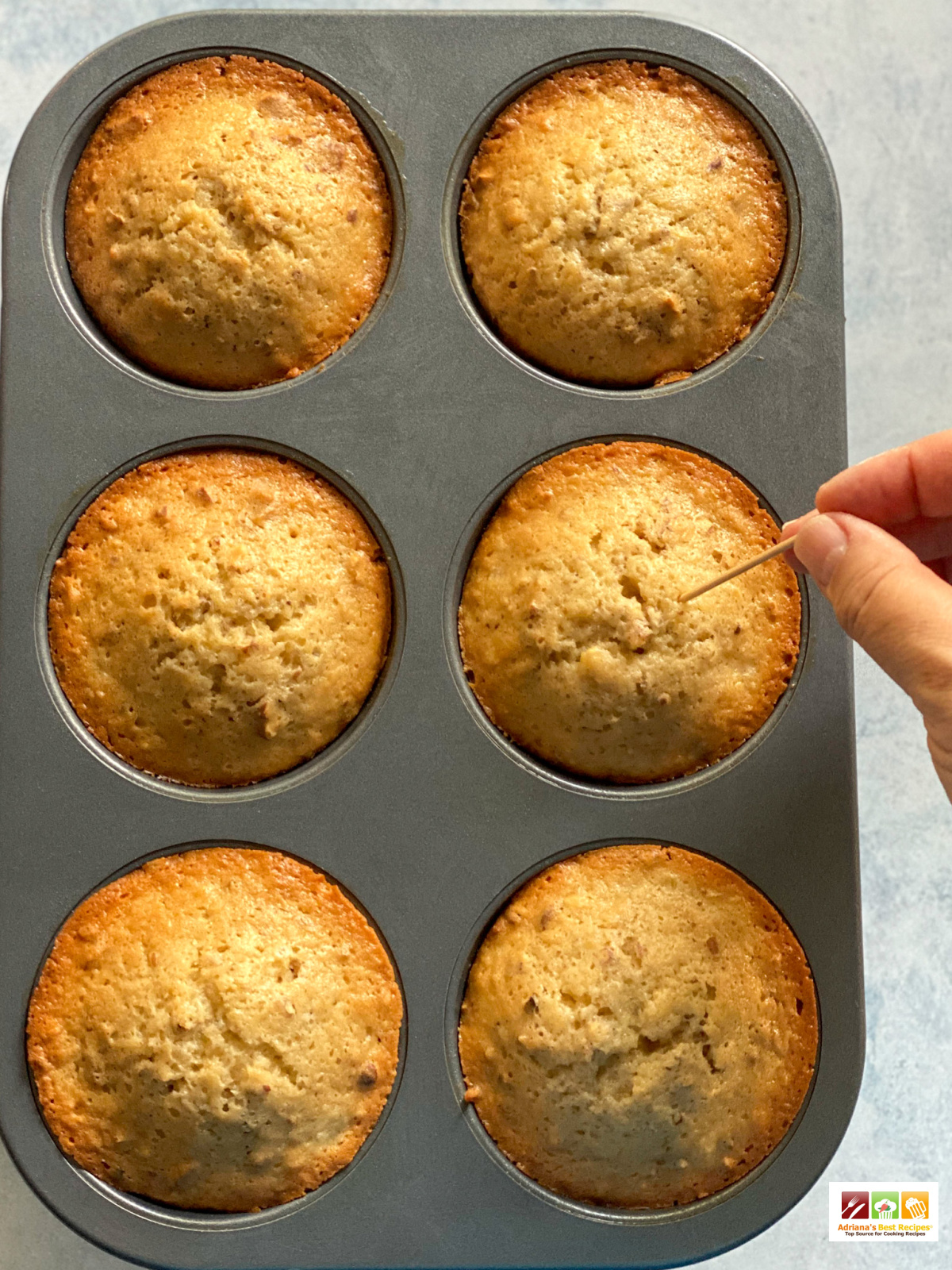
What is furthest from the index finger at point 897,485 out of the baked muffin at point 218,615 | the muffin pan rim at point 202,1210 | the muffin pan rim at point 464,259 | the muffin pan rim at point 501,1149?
the muffin pan rim at point 202,1210

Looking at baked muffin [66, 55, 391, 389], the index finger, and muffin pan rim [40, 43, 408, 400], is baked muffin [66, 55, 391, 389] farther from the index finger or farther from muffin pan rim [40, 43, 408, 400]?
the index finger

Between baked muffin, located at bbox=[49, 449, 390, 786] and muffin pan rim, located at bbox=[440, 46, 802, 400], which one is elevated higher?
muffin pan rim, located at bbox=[440, 46, 802, 400]

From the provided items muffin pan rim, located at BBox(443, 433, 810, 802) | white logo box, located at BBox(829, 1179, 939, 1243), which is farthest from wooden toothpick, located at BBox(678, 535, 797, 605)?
white logo box, located at BBox(829, 1179, 939, 1243)

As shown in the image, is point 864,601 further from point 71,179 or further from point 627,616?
point 71,179

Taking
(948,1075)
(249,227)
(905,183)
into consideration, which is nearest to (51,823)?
(249,227)

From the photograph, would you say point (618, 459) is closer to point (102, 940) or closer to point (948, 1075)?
point (102, 940)

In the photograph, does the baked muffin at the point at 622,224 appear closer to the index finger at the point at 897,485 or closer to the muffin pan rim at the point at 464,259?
the muffin pan rim at the point at 464,259

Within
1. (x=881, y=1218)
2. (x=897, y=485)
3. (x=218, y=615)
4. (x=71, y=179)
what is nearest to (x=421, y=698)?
(x=218, y=615)
